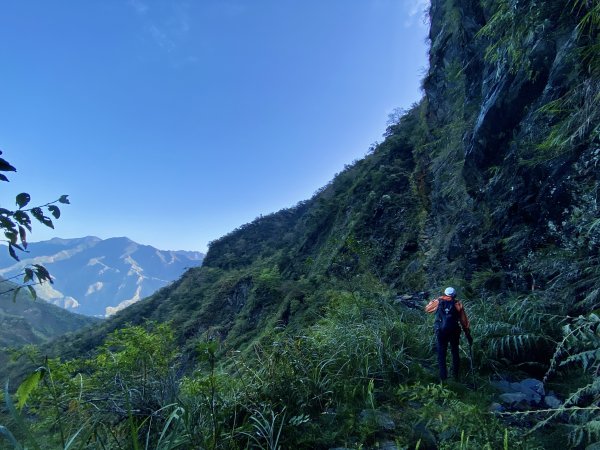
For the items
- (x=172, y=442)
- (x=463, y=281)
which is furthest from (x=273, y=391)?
(x=463, y=281)

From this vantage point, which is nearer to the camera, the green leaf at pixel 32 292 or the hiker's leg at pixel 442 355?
the green leaf at pixel 32 292

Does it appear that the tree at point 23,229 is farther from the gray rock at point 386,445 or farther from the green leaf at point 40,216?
the gray rock at point 386,445

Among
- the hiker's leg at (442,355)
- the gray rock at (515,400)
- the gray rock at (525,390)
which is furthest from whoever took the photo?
the hiker's leg at (442,355)

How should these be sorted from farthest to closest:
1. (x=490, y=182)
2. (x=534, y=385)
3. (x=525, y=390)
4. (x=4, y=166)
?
(x=490, y=182) → (x=534, y=385) → (x=525, y=390) → (x=4, y=166)

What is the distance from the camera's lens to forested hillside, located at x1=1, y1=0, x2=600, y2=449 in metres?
3.39

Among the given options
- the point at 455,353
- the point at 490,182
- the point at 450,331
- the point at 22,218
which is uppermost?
the point at 490,182

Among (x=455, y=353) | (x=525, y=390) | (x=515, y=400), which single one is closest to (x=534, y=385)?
(x=525, y=390)

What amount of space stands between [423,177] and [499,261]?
30.2 ft

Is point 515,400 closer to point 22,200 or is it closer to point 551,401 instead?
point 551,401

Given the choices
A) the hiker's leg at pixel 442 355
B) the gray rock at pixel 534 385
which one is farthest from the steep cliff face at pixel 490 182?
the hiker's leg at pixel 442 355

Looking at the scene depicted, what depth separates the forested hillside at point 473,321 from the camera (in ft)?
11.1

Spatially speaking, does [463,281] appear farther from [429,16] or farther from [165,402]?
[429,16]

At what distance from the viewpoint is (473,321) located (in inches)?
258

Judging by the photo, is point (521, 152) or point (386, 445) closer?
point (386, 445)
